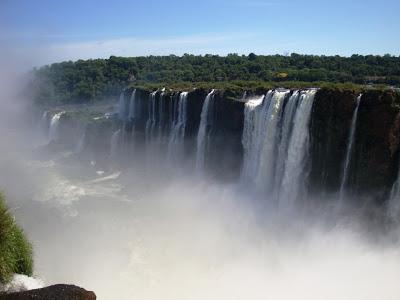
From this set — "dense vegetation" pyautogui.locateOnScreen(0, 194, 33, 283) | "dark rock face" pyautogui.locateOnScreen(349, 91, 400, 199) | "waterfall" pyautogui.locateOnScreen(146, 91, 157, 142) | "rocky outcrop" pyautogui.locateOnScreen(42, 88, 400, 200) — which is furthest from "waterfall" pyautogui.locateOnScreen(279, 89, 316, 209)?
"waterfall" pyautogui.locateOnScreen(146, 91, 157, 142)

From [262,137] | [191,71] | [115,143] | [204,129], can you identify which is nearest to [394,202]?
[262,137]

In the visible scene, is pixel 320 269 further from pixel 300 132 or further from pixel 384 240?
pixel 300 132

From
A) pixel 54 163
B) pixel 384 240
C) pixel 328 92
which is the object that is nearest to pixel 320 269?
pixel 384 240

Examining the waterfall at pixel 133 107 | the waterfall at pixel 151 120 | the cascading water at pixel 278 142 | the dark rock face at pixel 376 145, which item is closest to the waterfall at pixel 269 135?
the cascading water at pixel 278 142

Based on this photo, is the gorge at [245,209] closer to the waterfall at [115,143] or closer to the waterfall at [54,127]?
the waterfall at [115,143]

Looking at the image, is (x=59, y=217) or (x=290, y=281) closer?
(x=290, y=281)

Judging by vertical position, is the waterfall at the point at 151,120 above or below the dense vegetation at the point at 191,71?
below

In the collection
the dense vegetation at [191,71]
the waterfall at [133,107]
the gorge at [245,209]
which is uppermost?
the dense vegetation at [191,71]
